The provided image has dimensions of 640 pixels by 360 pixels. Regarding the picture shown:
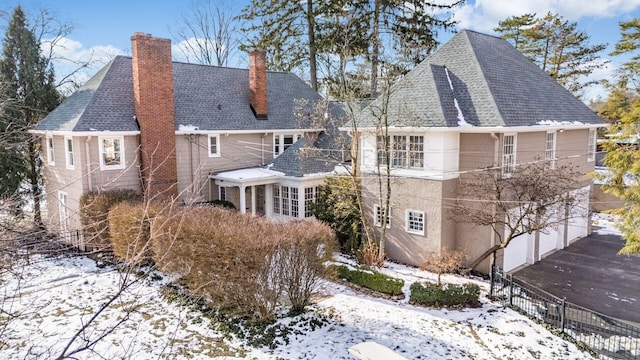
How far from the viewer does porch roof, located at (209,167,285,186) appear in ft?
64.1

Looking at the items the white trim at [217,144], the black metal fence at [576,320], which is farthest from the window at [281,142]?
the black metal fence at [576,320]

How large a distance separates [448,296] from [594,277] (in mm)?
7208

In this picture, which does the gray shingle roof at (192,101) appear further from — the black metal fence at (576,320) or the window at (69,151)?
the black metal fence at (576,320)

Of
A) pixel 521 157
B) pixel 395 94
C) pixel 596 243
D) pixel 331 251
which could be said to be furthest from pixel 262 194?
pixel 596 243

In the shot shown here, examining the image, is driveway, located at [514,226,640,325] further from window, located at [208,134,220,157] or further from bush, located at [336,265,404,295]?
window, located at [208,134,220,157]

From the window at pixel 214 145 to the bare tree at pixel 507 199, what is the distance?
11606 millimetres

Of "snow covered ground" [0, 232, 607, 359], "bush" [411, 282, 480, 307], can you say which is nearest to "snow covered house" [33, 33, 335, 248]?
"snow covered ground" [0, 232, 607, 359]

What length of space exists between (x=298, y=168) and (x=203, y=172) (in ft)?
15.3

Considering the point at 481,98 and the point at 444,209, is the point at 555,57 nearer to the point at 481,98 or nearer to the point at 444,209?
the point at 481,98

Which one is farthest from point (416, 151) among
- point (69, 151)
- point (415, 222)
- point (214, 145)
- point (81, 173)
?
point (69, 151)

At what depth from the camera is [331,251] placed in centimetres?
1177

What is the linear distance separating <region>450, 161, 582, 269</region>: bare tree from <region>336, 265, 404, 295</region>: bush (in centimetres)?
371

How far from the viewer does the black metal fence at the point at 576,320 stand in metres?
10.8

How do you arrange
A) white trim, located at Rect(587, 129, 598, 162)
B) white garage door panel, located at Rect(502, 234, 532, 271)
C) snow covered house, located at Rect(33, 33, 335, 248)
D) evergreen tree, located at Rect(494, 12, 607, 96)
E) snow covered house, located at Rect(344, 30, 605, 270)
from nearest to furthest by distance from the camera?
1. snow covered house, located at Rect(344, 30, 605, 270)
2. white garage door panel, located at Rect(502, 234, 532, 271)
3. snow covered house, located at Rect(33, 33, 335, 248)
4. white trim, located at Rect(587, 129, 598, 162)
5. evergreen tree, located at Rect(494, 12, 607, 96)
